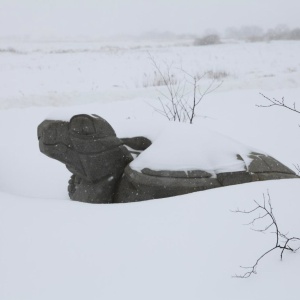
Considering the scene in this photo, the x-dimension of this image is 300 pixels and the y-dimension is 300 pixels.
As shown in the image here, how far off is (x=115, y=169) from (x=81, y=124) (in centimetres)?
52

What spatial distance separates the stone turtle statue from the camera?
9.40 ft

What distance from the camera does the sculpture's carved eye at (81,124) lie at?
2.95 m

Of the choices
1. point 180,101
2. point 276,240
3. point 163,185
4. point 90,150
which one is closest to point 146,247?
point 276,240

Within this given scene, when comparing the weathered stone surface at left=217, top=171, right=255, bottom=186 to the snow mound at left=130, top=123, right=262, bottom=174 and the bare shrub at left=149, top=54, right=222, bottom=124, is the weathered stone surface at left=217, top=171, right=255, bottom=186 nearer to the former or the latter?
the snow mound at left=130, top=123, right=262, bottom=174

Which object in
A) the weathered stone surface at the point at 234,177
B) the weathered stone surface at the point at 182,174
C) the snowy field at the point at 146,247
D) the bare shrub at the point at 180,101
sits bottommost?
the bare shrub at the point at 180,101

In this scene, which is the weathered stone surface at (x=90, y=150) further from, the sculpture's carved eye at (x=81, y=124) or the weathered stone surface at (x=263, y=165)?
the weathered stone surface at (x=263, y=165)

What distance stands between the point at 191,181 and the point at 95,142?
860mm

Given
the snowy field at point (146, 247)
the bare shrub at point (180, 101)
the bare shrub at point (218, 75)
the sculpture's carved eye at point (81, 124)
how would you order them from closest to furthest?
the snowy field at point (146, 247), the sculpture's carved eye at point (81, 124), the bare shrub at point (180, 101), the bare shrub at point (218, 75)

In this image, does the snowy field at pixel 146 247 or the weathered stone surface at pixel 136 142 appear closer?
the snowy field at pixel 146 247

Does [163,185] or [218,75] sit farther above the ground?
[163,185]

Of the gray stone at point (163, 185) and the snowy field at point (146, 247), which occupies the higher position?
the snowy field at point (146, 247)

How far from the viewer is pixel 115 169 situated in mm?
3176

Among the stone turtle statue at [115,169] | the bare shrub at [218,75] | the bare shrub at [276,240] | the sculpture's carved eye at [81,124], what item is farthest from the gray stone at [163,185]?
the bare shrub at [218,75]

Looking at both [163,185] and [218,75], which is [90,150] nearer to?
[163,185]
